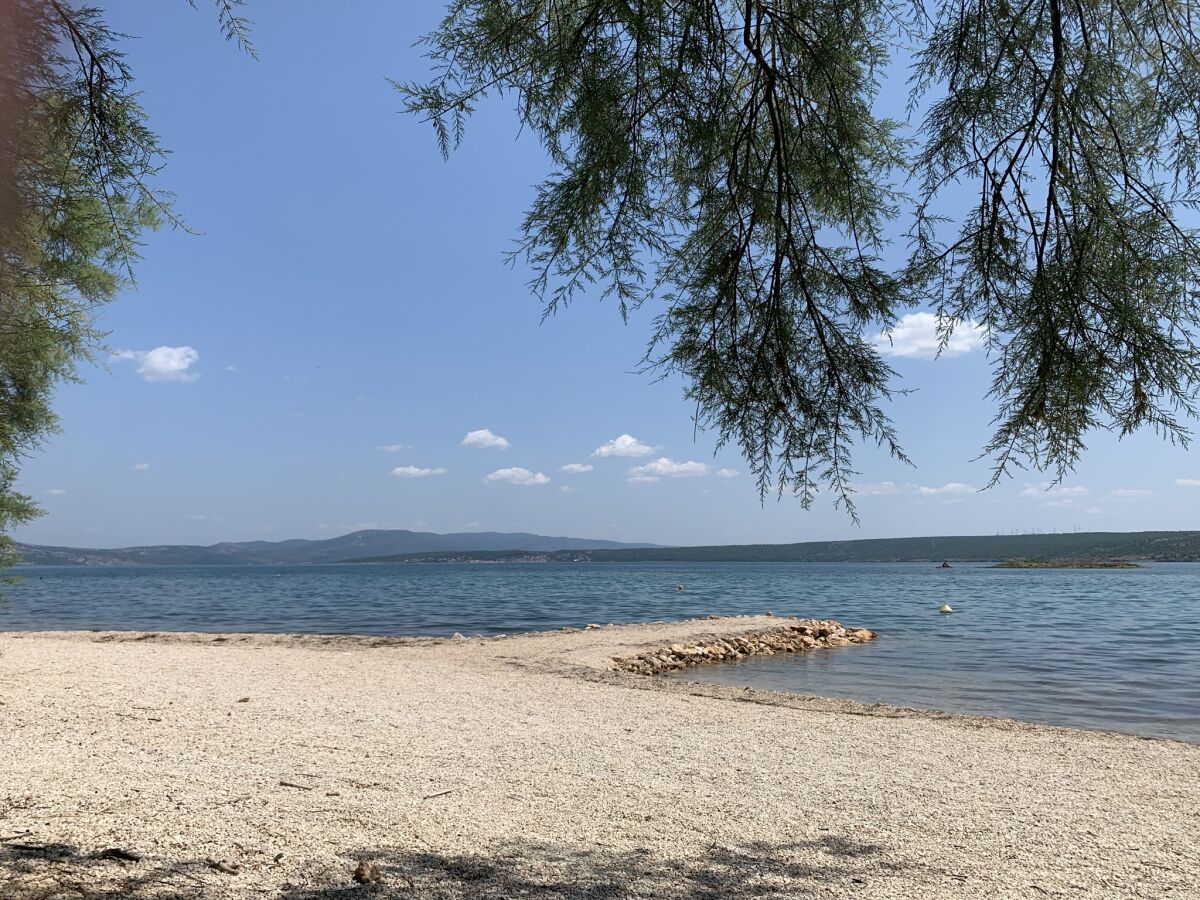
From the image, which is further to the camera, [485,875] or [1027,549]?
[1027,549]

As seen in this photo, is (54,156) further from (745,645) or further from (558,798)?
(745,645)

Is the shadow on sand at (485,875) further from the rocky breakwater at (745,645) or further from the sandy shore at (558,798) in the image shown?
the rocky breakwater at (745,645)

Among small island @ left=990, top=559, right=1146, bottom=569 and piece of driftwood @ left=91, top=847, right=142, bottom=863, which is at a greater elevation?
piece of driftwood @ left=91, top=847, right=142, bottom=863

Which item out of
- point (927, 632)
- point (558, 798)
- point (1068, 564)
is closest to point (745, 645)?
point (927, 632)

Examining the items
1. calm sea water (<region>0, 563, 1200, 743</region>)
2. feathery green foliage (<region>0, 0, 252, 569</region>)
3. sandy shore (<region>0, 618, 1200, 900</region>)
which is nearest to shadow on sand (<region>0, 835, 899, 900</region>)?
sandy shore (<region>0, 618, 1200, 900</region>)

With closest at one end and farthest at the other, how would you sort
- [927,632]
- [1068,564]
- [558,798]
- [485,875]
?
[485,875] < [558,798] < [927,632] < [1068,564]

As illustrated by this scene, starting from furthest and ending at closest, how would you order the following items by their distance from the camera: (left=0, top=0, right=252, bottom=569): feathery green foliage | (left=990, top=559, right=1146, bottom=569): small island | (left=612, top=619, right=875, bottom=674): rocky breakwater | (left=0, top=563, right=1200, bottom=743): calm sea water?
1. (left=990, top=559, right=1146, bottom=569): small island
2. (left=612, top=619, right=875, bottom=674): rocky breakwater
3. (left=0, top=563, right=1200, bottom=743): calm sea water
4. (left=0, top=0, right=252, bottom=569): feathery green foliage

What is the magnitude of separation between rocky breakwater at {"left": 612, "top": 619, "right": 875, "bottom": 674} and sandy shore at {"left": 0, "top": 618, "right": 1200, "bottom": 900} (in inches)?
194

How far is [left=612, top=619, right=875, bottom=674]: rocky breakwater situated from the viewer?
14.1 metres

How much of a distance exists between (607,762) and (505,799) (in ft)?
4.29

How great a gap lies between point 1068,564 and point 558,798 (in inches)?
4765

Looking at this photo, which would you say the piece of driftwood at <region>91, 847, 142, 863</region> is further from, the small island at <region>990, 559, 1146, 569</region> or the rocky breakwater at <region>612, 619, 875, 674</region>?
the small island at <region>990, 559, 1146, 569</region>

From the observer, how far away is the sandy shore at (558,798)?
3459 mm

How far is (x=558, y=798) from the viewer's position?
481 cm
